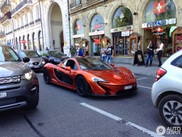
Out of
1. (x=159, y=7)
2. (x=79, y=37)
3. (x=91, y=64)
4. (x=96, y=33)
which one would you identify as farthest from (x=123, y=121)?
(x=79, y=37)

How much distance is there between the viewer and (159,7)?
1206 cm

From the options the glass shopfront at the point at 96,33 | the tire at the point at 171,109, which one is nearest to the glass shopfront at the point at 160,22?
the glass shopfront at the point at 96,33

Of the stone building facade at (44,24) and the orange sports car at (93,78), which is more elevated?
the stone building facade at (44,24)

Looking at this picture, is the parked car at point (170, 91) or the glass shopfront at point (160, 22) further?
the glass shopfront at point (160, 22)

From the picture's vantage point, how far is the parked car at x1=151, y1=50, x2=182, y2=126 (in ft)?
10.9

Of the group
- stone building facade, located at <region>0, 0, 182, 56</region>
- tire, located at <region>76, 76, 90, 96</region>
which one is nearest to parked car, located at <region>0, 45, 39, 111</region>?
tire, located at <region>76, 76, 90, 96</region>

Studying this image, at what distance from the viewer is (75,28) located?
70.9ft

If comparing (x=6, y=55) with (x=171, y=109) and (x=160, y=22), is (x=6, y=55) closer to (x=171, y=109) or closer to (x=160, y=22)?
(x=171, y=109)

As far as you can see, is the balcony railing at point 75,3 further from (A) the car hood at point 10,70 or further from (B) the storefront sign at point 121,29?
(A) the car hood at point 10,70

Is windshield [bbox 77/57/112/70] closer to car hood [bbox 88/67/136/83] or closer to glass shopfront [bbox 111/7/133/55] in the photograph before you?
car hood [bbox 88/67/136/83]

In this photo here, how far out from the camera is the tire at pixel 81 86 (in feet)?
18.0

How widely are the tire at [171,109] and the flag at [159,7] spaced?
987cm

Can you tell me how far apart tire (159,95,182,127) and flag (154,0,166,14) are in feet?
32.4

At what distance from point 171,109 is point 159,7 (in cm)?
1031
